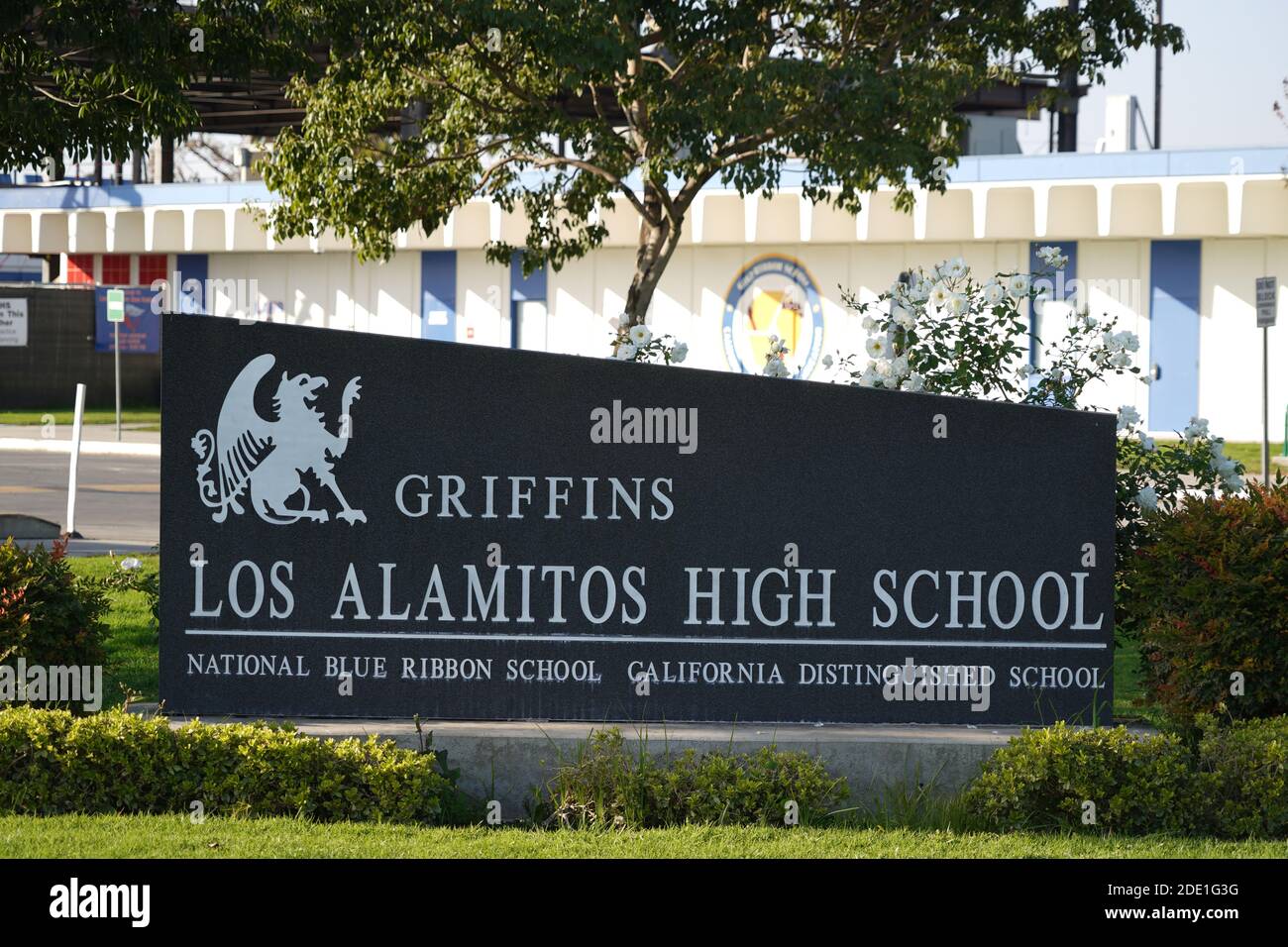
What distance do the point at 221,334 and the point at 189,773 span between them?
6.10 ft

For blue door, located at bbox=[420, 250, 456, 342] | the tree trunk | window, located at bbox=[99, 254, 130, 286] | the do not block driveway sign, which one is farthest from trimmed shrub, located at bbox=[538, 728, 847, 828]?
window, located at bbox=[99, 254, 130, 286]

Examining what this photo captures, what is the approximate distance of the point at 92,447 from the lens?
93.2ft

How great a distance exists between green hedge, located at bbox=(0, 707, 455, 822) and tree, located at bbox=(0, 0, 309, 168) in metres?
6.45

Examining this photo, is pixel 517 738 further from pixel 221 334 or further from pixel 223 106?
pixel 223 106

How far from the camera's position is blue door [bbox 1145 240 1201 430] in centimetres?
3125

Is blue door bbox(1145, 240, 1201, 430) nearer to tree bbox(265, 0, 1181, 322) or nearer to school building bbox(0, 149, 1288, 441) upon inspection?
school building bbox(0, 149, 1288, 441)

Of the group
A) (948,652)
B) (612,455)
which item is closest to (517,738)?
(612,455)

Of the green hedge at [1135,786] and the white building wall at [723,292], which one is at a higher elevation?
the white building wall at [723,292]

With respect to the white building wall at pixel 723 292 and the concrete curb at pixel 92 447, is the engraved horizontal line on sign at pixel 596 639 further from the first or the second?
the concrete curb at pixel 92 447

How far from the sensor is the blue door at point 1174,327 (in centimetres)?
3125

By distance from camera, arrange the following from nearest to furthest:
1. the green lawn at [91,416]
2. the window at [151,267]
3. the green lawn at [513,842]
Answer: the green lawn at [513,842], the green lawn at [91,416], the window at [151,267]

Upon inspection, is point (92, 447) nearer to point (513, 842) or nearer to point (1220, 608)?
point (513, 842)

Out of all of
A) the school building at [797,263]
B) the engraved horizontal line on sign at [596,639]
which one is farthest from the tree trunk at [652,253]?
the school building at [797,263]

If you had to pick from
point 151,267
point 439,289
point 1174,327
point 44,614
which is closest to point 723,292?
point 439,289
